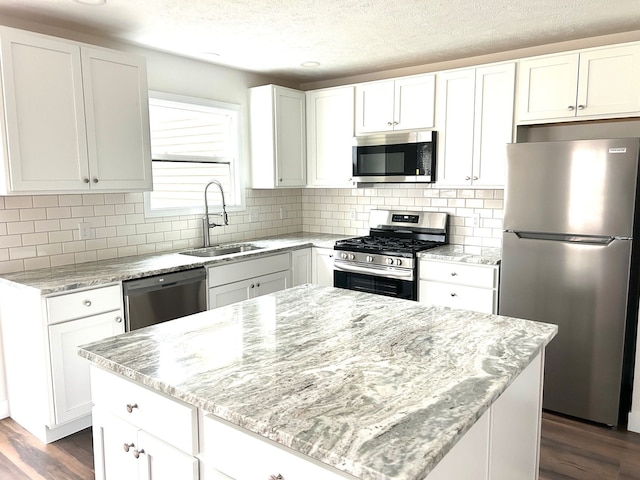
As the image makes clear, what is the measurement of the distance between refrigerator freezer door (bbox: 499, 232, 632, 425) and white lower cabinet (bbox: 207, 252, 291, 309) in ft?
5.98

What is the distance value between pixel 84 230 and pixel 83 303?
77cm

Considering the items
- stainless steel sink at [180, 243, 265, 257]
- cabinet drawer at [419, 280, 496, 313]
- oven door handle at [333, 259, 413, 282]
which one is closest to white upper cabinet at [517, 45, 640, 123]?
cabinet drawer at [419, 280, 496, 313]

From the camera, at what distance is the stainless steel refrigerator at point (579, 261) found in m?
2.74

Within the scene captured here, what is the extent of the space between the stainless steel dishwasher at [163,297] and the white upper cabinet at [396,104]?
1968mm

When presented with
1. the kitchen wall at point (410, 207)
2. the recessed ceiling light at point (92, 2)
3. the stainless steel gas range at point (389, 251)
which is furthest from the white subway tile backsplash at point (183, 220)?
the recessed ceiling light at point (92, 2)

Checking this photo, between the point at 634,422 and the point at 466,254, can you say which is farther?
Result: the point at 466,254

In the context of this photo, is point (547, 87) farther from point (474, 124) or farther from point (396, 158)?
point (396, 158)

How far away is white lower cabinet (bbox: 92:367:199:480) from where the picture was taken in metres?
1.38

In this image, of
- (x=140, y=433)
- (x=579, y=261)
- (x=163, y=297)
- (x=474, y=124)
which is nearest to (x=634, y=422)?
(x=579, y=261)

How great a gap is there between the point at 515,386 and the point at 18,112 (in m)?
2.88

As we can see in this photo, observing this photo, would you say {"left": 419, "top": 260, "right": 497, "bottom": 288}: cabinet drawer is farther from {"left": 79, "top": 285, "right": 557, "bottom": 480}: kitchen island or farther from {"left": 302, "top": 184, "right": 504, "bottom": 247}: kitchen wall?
{"left": 79, "top": 285, "right": 557, "bottom": 480}: kitchen island

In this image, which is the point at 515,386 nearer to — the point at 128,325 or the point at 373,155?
the point at 128,325

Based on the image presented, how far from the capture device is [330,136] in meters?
4.45

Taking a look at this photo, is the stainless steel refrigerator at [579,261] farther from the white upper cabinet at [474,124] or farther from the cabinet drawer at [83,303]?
the cabinet drawer at [83,303]
